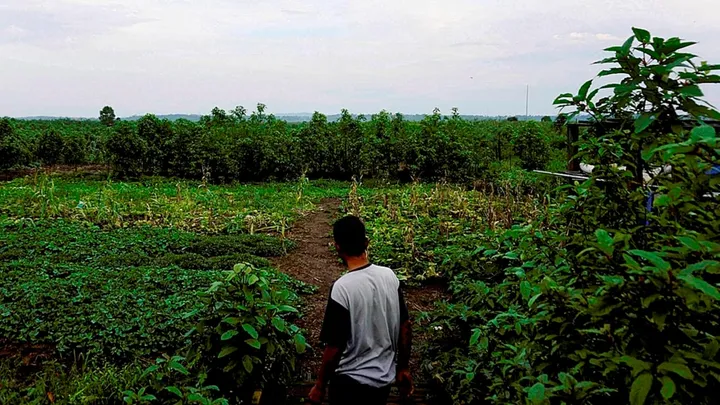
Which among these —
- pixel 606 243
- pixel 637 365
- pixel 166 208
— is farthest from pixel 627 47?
pixel 166 208

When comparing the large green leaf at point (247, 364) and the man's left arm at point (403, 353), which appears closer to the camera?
the man's left arm at point (403, 353)

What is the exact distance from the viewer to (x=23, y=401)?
10.6ft

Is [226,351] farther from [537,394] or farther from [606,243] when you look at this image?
[606,243]

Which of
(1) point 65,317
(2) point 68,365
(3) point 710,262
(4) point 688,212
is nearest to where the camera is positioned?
(3) point 710,262

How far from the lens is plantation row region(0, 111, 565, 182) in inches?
637

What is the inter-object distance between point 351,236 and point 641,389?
1.42 meters

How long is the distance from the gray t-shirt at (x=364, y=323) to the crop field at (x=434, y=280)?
0.56m

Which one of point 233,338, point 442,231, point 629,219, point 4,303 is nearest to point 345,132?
point 442,231

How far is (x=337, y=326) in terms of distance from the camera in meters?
2.54

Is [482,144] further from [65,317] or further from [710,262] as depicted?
[710,262]

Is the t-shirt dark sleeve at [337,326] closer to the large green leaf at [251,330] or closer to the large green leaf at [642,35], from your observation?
the large green leaf at [251,330]

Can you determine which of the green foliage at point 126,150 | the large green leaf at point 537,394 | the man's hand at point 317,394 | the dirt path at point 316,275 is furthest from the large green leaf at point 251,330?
the green foliage at point 126,150

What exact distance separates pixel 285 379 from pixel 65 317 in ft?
7.24

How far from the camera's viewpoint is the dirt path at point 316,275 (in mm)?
4512
